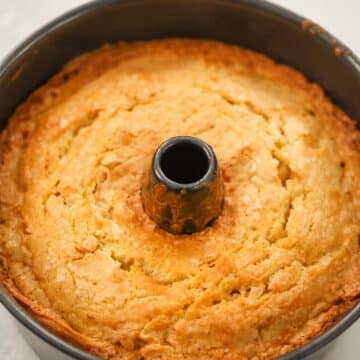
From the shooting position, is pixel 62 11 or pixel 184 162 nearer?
pixel 184 162

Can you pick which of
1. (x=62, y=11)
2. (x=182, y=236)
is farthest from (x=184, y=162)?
(x=62, y=11)

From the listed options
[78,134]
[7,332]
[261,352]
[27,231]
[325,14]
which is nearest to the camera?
[261,352]

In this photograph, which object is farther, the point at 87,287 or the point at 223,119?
the point at 223,119

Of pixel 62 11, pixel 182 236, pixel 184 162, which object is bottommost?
pixel 182 236

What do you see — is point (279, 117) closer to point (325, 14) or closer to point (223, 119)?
point (223, 119)

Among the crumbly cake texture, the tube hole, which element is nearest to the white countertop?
the crumbly cake texture

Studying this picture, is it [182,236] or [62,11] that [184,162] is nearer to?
[182,236]

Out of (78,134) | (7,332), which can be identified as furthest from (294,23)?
(7,332)

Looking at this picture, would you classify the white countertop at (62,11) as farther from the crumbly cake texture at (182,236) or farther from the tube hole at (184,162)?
the tube hole at (184,162)
